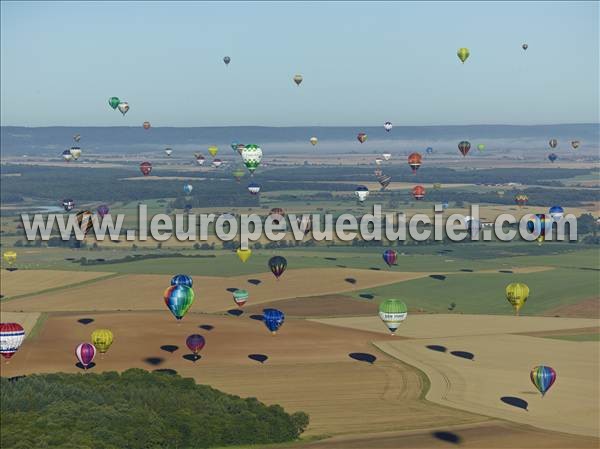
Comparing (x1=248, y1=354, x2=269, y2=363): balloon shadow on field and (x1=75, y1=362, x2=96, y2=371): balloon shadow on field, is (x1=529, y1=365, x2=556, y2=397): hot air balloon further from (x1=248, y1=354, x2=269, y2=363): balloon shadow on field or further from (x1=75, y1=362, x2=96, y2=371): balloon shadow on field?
(x1=75, y1=362, x2=96, y2=371): balloon shadow on field

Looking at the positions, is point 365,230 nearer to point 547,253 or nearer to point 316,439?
point 547,253

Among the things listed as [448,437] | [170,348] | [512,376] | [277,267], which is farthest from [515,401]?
[277,267]

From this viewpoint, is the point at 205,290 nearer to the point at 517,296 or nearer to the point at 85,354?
the point at 517,296

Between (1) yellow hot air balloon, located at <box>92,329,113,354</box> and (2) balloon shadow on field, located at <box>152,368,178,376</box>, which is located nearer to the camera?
(2) balloon shadow on field, located at <box>152,368,178,376</box>

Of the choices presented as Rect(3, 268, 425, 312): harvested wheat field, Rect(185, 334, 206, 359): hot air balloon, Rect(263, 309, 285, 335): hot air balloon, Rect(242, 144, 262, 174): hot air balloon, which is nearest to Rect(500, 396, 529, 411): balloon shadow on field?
Rect(185, 334, 206, 359): hot air balloon

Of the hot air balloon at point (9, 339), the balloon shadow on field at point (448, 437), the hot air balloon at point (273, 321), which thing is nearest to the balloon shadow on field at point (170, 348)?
the hot air balloon at point (273, 321)

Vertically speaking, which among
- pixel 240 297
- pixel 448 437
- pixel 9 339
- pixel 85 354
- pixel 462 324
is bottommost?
pixel 448 437

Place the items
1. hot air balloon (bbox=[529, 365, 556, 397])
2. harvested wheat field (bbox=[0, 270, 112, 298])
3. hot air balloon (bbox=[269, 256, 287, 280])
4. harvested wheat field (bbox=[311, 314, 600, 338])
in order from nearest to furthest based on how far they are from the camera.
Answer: hot air balloon (bbox=[529, 365, 556, 397]) < harvested wheat field (bbox=[311, 314, 600, 338]) < harvested wheat field (bbox=[0, 270, 112, 298]) < hot air balloon (bbox=[269, 256, 287, 280])
